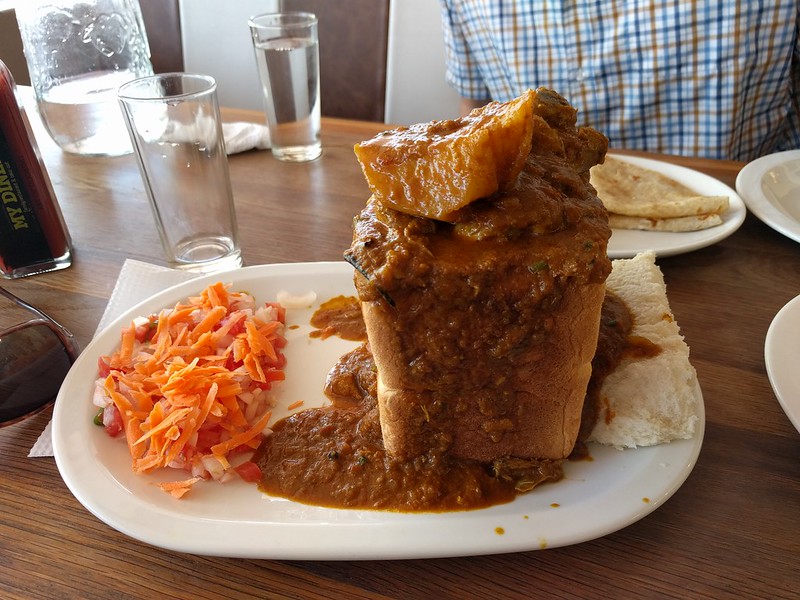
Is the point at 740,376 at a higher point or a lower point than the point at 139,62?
lower

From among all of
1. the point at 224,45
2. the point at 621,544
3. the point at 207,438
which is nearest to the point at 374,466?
the point at 207,438

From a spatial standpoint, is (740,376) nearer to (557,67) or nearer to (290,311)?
(290,311)

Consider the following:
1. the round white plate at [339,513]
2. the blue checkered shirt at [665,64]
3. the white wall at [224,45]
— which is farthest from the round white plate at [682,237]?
the white wall at [224,45]

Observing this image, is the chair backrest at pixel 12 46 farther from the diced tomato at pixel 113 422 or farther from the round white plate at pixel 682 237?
the round white plate at pixel 682 237

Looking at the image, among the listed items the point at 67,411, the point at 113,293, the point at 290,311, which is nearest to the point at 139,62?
the point at 113,293

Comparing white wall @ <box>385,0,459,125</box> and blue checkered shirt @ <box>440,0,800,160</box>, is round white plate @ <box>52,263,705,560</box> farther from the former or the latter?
white wall @ <box>385,0,459,125</box>
